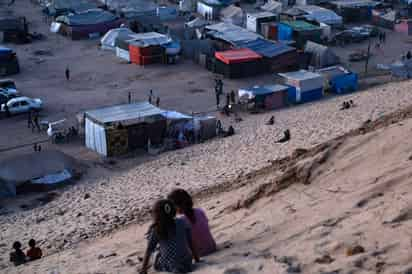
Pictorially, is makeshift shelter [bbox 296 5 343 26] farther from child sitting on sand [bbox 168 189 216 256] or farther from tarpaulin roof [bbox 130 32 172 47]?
child sitting on sand [bbox 168 189 216 256]

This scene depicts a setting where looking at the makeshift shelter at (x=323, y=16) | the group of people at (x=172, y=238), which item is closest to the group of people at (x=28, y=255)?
the group of people at (x=172, y=238)

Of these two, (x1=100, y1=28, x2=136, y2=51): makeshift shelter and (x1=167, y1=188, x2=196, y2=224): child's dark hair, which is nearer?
(x1=167, y1=188, x2=196, y2=224): child's dark hair

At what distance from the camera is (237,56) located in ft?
97.4

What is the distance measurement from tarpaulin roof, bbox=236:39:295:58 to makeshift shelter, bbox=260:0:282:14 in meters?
9.85

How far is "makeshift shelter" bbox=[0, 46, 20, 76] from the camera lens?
30281mm

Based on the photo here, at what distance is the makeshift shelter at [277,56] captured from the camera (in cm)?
3028

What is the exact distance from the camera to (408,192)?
7.42 m

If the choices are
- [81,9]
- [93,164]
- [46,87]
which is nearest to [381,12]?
[81,9]

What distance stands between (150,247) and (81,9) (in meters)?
36.5

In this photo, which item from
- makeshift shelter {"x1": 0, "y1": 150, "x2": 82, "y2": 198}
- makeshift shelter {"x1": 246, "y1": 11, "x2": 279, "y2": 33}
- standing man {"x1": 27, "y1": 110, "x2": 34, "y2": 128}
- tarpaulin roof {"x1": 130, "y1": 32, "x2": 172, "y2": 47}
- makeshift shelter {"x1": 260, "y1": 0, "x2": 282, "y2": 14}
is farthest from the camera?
makeshift shelter {"x1": 260, "y1": 0, "x2": 282, "y2": 14}

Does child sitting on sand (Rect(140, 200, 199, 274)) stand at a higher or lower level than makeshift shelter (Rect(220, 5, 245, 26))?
higher

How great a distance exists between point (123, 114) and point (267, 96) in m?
6.17

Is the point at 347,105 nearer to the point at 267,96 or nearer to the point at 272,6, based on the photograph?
the point at 267,96

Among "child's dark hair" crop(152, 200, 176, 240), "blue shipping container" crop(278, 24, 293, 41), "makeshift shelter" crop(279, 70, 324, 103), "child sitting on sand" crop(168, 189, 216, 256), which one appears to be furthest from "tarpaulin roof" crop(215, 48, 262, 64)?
"child's dark hair" crop(152, 200, 176, 240)
